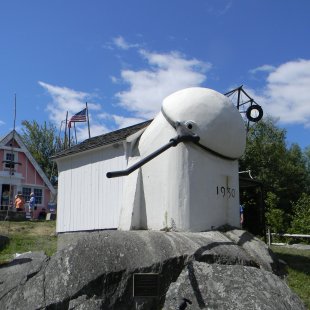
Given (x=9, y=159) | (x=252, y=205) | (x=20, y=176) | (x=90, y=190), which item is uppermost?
(x=9, y=159)

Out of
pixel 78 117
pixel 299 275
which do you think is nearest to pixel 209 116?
pixel 299 275

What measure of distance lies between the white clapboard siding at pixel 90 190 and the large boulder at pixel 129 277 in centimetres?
536

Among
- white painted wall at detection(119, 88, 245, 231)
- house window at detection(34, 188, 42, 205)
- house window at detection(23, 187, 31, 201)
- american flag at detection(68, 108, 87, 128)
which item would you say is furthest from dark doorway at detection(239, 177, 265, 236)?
house window at detection(34, 188, 42, 205)

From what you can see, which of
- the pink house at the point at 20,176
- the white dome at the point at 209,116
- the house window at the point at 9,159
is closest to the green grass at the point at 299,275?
the white dome at the point at 209,116

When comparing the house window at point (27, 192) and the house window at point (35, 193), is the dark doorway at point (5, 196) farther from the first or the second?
the house window at point (35, 193)

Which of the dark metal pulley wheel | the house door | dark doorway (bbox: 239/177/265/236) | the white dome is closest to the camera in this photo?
the white dome

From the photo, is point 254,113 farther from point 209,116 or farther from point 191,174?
point 191,174

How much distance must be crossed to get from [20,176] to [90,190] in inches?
905

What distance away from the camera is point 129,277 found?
6.50m

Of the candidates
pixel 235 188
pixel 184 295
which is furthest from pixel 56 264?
pixel 235 188

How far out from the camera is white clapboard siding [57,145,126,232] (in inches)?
503

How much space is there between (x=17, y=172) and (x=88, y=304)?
30.3 m

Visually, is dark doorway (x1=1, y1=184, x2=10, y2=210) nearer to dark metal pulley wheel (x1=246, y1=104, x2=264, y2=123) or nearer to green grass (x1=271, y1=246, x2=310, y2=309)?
dark metal pulley wheel (x1=246, y1=104, x2=264, y2=123)

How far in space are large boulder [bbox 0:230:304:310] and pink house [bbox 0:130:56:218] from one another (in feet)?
88.6
